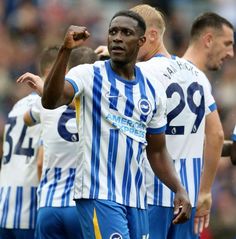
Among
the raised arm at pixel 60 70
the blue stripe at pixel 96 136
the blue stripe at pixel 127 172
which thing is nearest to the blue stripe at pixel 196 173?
the blue stripe at pixel 127 172

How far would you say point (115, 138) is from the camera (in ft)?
27.7

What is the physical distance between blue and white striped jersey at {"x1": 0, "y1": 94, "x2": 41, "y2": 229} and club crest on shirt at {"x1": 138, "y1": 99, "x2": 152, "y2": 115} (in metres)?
2.50

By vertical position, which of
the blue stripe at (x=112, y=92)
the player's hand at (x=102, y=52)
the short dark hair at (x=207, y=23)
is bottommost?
the blue stripe at (x=112, y=92)

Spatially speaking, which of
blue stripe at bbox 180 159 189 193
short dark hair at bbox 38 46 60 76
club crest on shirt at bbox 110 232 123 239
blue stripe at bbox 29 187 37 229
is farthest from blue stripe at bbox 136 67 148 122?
blue stripe at bbox 29 187 37 229

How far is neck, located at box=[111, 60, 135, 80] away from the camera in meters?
8.60

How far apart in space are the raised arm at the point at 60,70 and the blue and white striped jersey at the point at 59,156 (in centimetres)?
202

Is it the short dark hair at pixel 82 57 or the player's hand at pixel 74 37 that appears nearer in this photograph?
the player's hand at pixel 74 37

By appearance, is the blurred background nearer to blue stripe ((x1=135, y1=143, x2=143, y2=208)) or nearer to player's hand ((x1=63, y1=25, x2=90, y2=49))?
blue stripe ((x1=135, y1=143, x2=143, y2=208))

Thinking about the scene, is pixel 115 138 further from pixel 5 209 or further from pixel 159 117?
pixel 5 209

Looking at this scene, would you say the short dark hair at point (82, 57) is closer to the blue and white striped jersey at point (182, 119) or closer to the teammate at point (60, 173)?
the teammate at point (60, 173)

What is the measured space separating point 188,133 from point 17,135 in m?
2.05

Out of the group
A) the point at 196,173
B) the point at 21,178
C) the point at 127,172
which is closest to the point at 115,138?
the point at 127,172

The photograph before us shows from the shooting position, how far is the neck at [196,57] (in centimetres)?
1061

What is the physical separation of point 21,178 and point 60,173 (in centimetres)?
101
